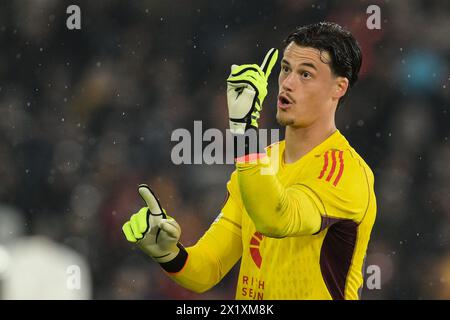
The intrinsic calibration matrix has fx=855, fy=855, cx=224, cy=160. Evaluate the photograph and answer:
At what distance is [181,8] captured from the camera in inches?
262

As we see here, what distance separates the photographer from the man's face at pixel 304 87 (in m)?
3.27

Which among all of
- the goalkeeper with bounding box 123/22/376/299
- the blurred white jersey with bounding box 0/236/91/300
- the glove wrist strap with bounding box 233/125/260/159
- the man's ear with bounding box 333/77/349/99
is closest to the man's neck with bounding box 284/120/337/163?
the goalkeeper with bounding box 123/22/376/299

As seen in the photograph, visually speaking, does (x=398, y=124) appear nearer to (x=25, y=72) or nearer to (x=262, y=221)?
(x=25, y=72)

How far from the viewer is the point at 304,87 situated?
10.8 ft

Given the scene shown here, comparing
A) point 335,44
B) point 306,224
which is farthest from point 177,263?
point 335,44

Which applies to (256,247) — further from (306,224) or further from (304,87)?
(304,87)

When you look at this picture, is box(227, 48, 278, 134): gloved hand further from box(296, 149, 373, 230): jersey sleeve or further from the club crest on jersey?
the club crest on jersey

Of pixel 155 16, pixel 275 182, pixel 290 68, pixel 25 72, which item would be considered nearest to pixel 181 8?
pixel 155 16

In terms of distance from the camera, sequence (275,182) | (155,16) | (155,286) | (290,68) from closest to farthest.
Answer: (275,182) → (290,68) → (155,286) → (155,16)

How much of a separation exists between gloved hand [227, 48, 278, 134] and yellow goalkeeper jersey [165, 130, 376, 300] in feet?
0.44

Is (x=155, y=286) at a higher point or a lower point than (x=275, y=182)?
lower

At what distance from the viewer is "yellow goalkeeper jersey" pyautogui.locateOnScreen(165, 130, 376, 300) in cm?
294

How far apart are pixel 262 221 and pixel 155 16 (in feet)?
13.3

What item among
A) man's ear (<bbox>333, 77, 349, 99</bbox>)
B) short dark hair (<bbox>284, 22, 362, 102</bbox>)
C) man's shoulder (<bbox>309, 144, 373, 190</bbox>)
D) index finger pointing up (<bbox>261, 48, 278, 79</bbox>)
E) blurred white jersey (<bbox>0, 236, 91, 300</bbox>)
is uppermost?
short dark hair (<bbox>284, 22, 362, 102</bbox>)
